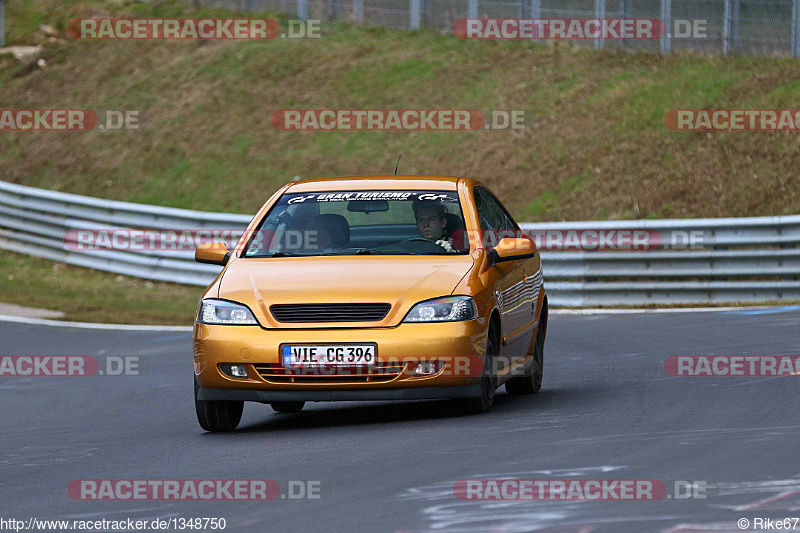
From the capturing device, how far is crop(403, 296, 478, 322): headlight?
8.91 m

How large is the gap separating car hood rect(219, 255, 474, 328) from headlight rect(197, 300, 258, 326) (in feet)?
0.14

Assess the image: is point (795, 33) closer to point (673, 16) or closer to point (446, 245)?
point (673, 16)

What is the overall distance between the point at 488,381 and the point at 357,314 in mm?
1082

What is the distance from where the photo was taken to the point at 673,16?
26641 millimetres

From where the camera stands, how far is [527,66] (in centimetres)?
2869

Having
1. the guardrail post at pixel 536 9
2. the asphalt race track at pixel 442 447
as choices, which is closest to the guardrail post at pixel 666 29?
the guardrail post at pixel 536 9

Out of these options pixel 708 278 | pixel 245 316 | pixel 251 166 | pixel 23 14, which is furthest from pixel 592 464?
pixel 23 14

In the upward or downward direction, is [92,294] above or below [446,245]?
below

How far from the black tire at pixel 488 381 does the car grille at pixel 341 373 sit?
2.23ft

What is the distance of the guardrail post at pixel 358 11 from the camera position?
35.0 metres

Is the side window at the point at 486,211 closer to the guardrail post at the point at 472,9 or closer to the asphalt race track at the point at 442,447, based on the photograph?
the asphalt race track at the point at 442,447

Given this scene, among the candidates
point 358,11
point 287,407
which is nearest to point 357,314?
point 287,407

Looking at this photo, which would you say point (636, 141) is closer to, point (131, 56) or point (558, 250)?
point (558, 250)

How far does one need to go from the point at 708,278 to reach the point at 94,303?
838 cm
